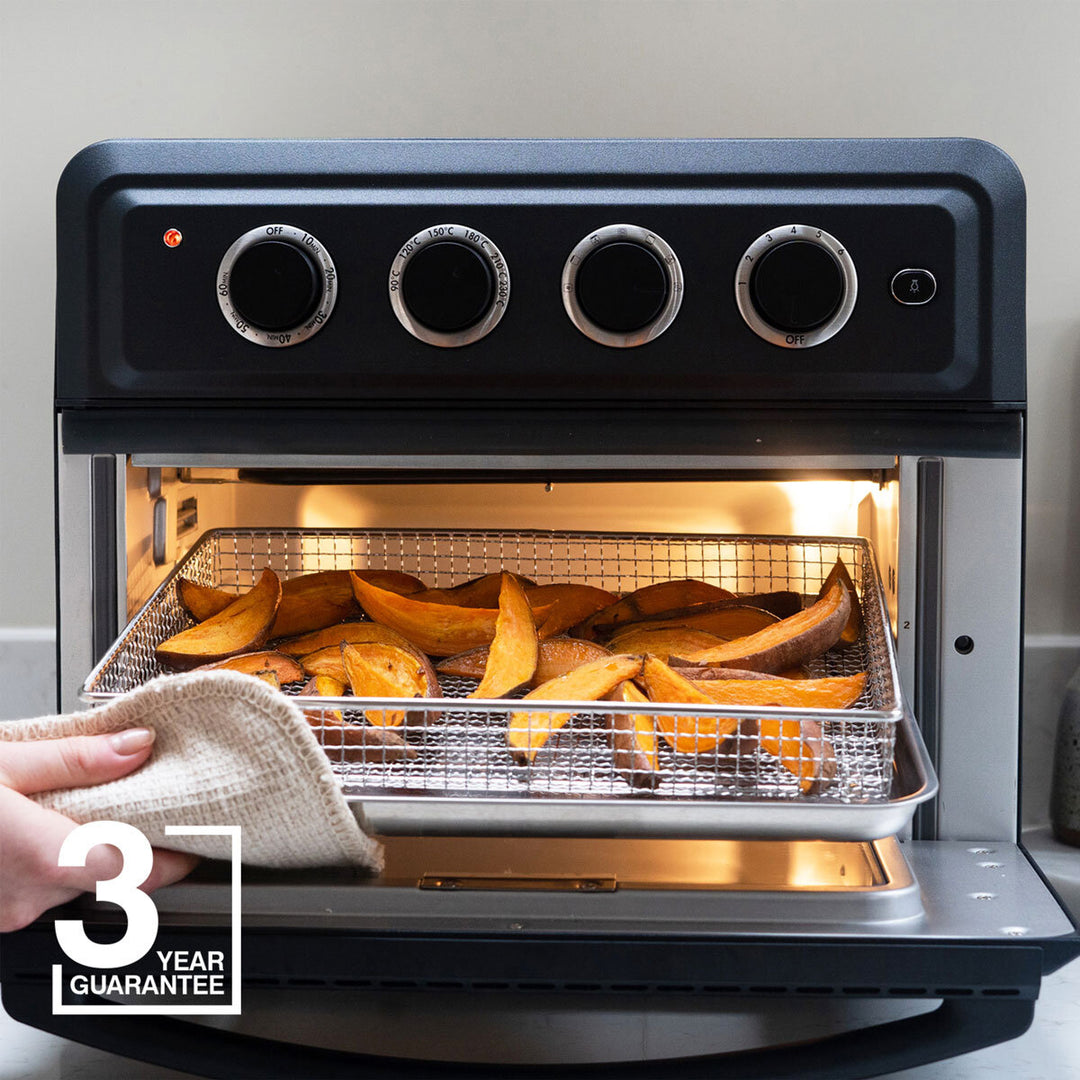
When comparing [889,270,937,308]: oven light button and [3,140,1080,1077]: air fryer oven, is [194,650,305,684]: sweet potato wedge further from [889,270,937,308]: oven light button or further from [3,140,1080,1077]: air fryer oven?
[889,270,937,308]: oven light button

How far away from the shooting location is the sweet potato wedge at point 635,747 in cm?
64

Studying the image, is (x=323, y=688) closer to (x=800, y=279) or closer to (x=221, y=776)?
(x=221, y=776)

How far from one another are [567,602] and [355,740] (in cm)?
29

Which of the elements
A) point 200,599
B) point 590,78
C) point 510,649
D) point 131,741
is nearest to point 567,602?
point 510,649

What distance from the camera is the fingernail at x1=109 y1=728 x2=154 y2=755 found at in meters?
0.65

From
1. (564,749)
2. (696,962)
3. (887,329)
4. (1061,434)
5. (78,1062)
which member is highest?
(887,329)

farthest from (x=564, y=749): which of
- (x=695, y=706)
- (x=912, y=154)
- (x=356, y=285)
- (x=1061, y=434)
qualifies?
(x=1061, y=434)

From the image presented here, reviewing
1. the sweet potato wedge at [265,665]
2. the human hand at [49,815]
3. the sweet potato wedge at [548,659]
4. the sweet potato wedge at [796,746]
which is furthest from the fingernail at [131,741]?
the sweet potato wedge at [796,746]

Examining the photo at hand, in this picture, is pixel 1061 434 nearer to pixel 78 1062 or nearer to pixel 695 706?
pixel 695 706

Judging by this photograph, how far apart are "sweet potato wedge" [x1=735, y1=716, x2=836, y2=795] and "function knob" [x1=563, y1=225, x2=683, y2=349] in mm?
268

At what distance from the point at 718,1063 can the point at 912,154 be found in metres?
0.57

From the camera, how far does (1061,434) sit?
121 centimetres

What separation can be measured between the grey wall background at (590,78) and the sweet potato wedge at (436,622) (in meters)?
0.56

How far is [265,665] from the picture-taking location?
78cm
